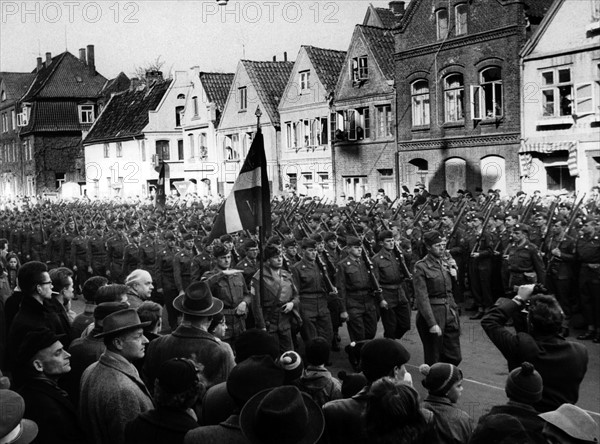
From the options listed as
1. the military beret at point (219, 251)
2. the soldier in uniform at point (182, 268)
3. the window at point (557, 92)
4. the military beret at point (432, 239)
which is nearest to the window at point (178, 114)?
the window at point (557, 92)

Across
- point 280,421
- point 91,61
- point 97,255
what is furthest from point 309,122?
point 280,421

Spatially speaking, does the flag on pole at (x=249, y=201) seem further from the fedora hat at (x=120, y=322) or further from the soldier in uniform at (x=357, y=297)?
the fedora hat at (x=120, y=322)

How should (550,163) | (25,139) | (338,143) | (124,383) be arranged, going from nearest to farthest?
(124,383) < (550,163) < (338,143) < (25,139)

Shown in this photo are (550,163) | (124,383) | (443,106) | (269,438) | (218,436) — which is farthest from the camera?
(443,106)

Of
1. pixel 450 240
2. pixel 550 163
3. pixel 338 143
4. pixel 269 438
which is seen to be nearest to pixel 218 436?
pixel 269 438

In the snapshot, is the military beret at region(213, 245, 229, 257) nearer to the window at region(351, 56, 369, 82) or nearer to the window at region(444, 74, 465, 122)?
the window at region(444, 74, 465, 122)

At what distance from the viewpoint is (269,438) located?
351cm

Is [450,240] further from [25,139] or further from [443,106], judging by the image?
[25,139]

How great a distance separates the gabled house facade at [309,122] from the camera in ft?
123

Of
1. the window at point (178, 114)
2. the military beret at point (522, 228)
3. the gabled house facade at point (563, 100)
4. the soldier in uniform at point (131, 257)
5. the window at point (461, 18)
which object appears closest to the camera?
the military beret at point (522, 228)

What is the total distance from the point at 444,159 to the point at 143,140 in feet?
90.6

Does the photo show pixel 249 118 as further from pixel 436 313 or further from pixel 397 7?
pixel 436 313

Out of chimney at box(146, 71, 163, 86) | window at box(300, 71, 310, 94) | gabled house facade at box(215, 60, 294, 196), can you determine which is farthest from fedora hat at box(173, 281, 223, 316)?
chimney at box(146, 71, 163, 86)

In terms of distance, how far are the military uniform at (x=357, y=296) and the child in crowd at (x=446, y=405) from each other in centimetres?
570
